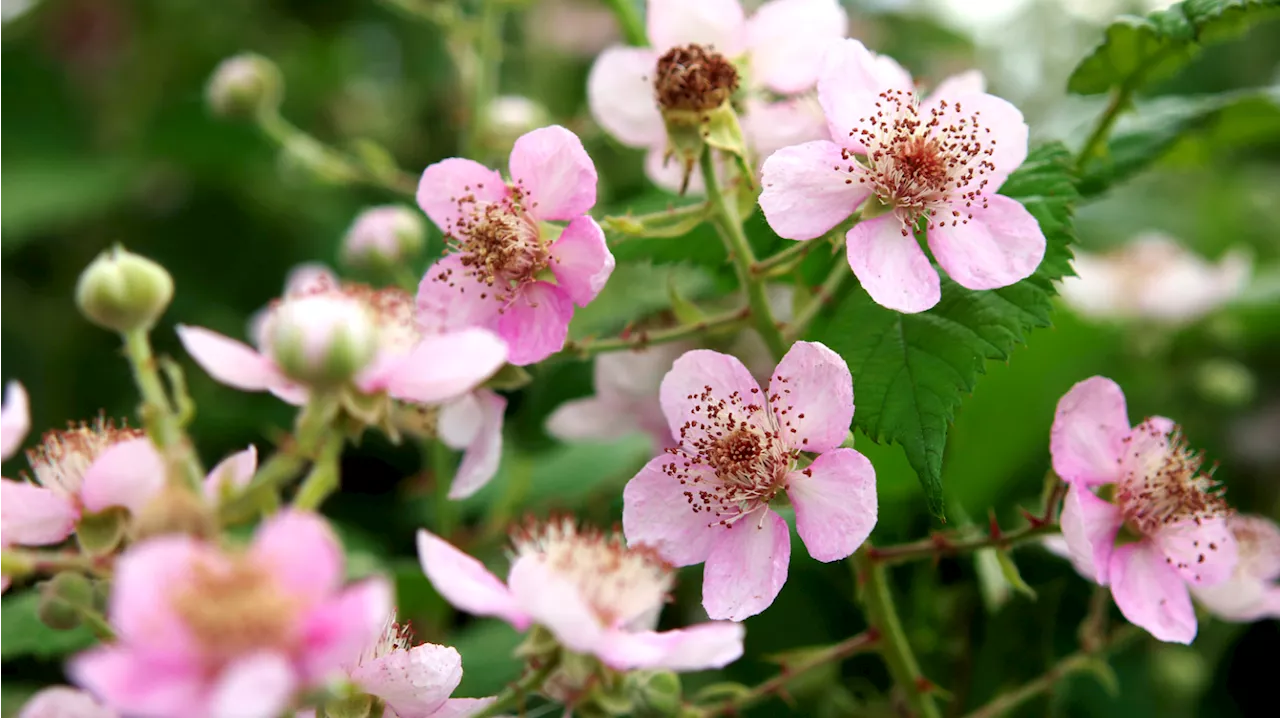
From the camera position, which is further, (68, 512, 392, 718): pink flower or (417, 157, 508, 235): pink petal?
(417, 157, 508, 235): pink petal

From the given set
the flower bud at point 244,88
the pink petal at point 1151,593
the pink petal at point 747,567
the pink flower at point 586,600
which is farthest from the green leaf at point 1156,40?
the flower bud at point 244,88

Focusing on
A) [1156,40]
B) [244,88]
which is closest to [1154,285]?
[1156,40]

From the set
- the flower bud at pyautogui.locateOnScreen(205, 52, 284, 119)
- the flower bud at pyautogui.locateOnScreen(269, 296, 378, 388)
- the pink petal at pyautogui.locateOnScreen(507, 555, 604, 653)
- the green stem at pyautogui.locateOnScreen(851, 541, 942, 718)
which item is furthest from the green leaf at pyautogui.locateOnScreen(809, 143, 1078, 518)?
the flower bud at pyautogui.locateOnScreen(205, 52, 284, 119)

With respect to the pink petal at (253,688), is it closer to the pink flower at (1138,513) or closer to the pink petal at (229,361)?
the pink petal at (229,361)

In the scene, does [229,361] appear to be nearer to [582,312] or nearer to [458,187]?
[458,187]

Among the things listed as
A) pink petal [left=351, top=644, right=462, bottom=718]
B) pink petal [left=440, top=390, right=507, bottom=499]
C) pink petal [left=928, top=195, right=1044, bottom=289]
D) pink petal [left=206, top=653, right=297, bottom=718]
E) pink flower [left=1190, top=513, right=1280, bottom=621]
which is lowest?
pink flower [left=1190, top=513, right=1280, bottom=621]

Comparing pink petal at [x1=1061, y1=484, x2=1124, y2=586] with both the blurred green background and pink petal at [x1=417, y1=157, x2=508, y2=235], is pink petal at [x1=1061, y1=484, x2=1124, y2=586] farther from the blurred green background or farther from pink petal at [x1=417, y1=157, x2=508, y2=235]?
pink petal at [x1=417, y1=157, x2=508, y2=235]
